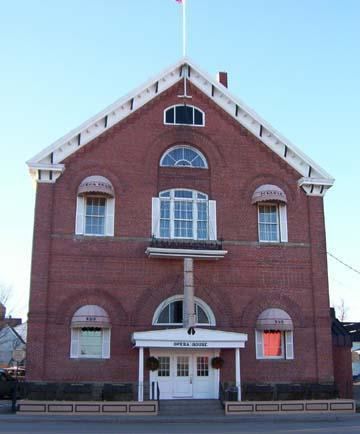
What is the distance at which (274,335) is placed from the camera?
28.5 m

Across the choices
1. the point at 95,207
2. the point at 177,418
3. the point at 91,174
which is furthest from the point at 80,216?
the point at 177,418

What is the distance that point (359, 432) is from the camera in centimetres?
2005

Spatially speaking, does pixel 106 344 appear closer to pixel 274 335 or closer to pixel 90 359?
pixel 90 359

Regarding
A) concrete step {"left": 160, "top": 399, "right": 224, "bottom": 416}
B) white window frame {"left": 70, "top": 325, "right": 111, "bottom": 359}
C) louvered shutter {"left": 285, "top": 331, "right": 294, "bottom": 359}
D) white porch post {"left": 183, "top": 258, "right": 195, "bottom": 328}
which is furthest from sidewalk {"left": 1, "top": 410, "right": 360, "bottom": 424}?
white porch post {"left": 183, "top": 258, "right": 195, "bottom": 328}

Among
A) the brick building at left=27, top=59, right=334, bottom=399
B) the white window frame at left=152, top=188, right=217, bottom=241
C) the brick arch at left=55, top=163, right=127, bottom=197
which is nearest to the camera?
the brick building at left=27, top=59, right=334, bottom=399

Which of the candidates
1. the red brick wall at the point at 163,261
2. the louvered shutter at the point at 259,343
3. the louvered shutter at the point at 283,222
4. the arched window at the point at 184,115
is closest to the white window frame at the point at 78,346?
the red brick wall at the point at 163,261

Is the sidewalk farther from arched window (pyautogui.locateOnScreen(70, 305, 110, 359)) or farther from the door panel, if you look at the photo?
arched window (pyautogui.locateOnScreen(70, 305, 110, 359))

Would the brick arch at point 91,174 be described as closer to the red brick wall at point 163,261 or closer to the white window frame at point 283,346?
the red brick wall at point 163,261

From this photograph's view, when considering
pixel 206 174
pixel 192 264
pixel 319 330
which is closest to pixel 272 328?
pixel 319 330

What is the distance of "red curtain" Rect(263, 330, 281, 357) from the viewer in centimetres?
2819

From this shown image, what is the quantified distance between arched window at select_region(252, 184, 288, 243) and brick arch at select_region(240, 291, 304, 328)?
2.68 m

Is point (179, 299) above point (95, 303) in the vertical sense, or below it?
above

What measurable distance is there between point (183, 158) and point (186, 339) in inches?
346

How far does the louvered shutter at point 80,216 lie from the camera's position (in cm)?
2789
